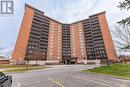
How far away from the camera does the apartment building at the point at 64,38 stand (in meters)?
99.6

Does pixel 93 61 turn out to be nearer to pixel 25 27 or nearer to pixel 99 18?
pixel 99 18

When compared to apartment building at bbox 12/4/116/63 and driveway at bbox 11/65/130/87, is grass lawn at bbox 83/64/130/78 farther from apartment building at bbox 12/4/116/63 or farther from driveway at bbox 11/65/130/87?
apartment building at bbox 12/4/116/63

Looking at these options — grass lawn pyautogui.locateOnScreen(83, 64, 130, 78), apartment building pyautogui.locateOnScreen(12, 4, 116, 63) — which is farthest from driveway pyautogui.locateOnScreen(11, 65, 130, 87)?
apartment building pyautogui.locateOnScreen(12, 4, 116, 63)

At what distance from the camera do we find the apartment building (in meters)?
99.6

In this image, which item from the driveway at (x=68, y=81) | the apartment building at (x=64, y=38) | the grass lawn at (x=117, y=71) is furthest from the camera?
the apartment building at (x=64, y=38)

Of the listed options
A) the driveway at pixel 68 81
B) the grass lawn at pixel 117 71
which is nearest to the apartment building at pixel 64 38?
the grass lawn at pixel 117 71

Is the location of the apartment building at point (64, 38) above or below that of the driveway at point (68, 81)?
above

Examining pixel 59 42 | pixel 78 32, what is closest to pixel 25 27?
pixel 59 42

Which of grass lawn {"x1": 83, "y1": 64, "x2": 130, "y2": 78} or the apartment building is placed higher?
the apartment building

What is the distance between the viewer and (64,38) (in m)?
126

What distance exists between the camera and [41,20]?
113 m

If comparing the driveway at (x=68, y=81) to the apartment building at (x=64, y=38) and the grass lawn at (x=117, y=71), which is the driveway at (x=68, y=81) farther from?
the apartment building at (x=64, y=38)

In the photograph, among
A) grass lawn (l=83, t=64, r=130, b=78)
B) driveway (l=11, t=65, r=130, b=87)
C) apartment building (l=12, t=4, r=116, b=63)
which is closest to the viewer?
driveway (l=11, t=65, r=130, b=87)

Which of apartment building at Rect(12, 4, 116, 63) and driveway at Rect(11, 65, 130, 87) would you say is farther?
apartment building at Rect(12, 4, 116, 63)
